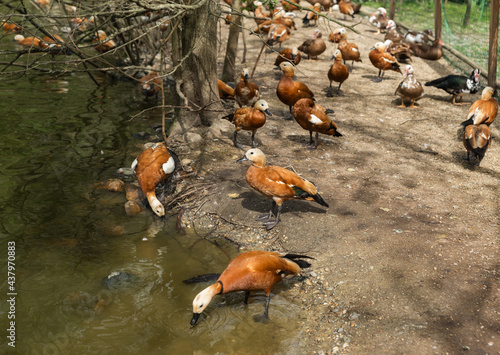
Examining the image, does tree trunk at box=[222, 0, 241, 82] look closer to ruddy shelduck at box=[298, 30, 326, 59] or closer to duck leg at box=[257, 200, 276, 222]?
ruddy shelduck at box=[298, 30, 326, 59]

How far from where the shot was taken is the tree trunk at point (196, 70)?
23.5 feet

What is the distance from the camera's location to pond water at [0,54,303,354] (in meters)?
3.98

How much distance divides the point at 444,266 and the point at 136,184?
14.7 ft

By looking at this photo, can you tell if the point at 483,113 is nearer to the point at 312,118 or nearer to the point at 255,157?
the point at 312,118

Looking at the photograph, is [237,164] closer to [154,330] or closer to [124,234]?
[124,234]

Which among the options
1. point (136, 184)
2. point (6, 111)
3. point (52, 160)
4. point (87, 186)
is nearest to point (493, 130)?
point (136, 184)

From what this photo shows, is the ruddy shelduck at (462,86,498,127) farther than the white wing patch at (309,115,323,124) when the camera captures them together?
Yes

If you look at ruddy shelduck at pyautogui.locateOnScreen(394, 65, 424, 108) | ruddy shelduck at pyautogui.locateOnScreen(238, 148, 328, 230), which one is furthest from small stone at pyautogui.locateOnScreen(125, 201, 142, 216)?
ruddy shelduck at pyautogui.locateOnScreen(394, 65, 424, 108)

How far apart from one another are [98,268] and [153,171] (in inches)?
63.3

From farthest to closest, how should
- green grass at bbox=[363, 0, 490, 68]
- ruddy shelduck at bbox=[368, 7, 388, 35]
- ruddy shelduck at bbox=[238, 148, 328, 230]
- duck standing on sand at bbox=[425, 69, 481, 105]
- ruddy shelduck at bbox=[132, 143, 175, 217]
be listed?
ruddy shelduck at bbox=[368, 7, 388, 35] → green grass at bbox=[363, 0, 490, 68] → duck standing on sand at bbox=[425, 69, 481, 105] → ruddy shelduck at bbox=[132, 143, 175, 217] → ruddy shelduck at bbox=[238, 148, 328, 230]

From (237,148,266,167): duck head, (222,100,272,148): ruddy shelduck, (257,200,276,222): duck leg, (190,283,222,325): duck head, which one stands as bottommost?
Answer: (257,200,276,222): duck leg

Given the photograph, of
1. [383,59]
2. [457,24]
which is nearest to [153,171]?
[383,59]

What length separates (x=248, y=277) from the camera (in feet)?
13.6

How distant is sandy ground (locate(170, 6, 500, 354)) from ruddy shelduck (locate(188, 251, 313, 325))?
0.46 metres
